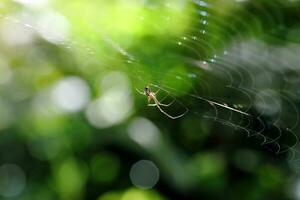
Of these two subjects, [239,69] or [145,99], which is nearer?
[239,69]

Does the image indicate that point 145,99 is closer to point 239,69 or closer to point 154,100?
point 154,100

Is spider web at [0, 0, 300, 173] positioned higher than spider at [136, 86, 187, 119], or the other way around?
spider web at [0, 0, 300, 173]

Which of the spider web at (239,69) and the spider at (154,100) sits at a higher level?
the spider web at (239,69)

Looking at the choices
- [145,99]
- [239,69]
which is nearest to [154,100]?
[145,99]

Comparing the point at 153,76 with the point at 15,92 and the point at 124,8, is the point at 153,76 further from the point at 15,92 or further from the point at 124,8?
the point at 15,92

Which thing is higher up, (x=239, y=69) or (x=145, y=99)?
(x=239, y=69)
